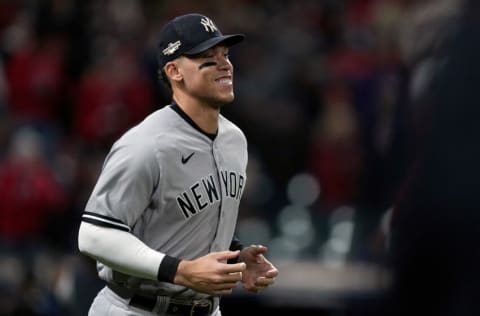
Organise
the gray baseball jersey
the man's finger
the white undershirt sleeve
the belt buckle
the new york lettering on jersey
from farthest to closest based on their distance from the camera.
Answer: the belt buckle < the new york lettering on jersey < the gray baseball jersey < the white undershirt sleeve < the man's finger

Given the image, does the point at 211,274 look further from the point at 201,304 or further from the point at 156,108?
the point at 156,108

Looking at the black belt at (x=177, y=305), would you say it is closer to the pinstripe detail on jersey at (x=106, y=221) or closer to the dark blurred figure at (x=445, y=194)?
the pinstripe detail on jersey at (x=106, y=221)

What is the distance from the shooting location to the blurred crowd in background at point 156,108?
9125 millimetres

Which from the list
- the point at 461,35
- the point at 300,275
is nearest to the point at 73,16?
the point at 300,275

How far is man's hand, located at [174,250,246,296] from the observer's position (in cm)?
379

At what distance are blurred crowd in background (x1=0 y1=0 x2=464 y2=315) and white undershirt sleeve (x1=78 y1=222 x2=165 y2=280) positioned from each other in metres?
4.02

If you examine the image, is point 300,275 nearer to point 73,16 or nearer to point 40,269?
point 40,269

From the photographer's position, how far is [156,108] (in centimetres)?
1045

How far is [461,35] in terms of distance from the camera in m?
2.19

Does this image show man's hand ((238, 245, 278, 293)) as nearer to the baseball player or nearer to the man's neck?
the baseball player

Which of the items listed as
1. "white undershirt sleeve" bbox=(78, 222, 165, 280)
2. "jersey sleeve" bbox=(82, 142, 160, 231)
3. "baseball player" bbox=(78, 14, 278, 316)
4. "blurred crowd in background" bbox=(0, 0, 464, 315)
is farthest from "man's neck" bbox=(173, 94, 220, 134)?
"blurred crowd in background" bbox=(0, 0, 464, 315)

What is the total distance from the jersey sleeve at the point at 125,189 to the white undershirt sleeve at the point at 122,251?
3 cm

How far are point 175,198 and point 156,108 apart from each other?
6328mm

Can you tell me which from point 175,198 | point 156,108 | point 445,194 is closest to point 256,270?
point 175,198
